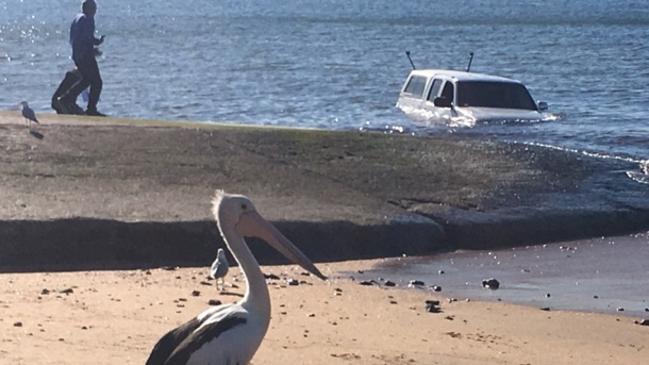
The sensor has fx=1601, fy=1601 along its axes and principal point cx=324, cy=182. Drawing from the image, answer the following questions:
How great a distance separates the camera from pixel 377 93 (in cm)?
3978

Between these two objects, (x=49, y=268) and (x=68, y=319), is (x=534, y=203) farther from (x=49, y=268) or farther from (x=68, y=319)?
(x=68, y=319)

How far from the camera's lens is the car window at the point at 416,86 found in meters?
29.0

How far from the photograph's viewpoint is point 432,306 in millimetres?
11602

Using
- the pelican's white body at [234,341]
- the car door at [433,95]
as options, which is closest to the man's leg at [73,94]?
the car door at [433,95]

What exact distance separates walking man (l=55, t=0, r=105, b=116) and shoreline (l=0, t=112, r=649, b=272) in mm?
3379

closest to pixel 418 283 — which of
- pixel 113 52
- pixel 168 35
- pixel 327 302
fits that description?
pixel 327 302

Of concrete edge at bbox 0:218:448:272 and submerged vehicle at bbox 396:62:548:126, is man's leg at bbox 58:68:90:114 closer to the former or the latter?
submerged vehicle at bbox 396:62:548:126

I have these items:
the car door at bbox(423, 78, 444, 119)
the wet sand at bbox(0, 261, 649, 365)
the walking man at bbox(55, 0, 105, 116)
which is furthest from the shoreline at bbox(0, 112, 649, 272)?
the car door at bbox(423, 78, 444, 119)

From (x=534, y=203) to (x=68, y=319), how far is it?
21.1 feet

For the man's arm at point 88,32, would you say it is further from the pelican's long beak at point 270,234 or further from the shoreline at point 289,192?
the pelican's long beak at point 270,234

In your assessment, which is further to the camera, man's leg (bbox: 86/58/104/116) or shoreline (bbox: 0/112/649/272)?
man's leg (bbox: 86/58/104/116)

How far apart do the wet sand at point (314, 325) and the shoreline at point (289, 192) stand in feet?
2.28

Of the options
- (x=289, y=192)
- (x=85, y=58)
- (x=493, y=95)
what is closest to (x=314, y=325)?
(x=289, y=192)

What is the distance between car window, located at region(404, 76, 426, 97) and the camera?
2899cm
